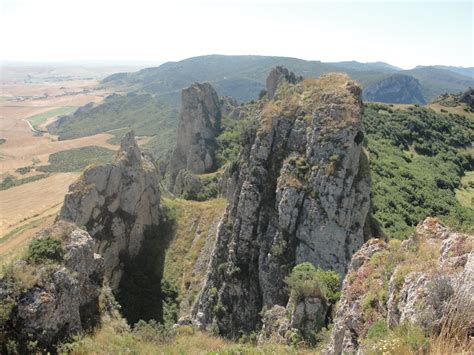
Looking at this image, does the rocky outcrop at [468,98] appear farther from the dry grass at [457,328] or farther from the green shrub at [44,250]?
the green shrub at [44,250]

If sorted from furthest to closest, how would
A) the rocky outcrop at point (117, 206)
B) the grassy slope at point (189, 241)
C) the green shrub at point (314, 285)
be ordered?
the grassy slope at point (189, 241)
the rocky outcrop at point (117, 206)
the green shrub at point (314, 285)

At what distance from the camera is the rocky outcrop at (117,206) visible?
147ft

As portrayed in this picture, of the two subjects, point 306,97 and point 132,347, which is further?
point 306,97

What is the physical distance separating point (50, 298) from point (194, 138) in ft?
260

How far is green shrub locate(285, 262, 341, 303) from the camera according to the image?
65.0 feet

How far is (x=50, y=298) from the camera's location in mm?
16281

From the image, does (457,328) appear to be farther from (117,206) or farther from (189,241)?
(189,241)

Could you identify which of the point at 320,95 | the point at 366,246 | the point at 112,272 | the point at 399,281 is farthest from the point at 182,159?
the point at 399,281

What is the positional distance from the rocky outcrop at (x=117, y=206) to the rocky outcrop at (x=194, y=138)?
118 ft

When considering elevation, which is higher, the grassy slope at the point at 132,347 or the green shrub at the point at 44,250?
the green shrub at the point at 44,250

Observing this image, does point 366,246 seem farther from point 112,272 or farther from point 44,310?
point 112,272

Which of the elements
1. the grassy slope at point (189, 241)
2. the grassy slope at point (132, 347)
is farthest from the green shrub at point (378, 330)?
the grassy slope at point (189, 241)

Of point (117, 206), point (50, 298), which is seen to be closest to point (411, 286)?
point (50, 298)

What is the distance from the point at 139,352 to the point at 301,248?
59.3 ft
